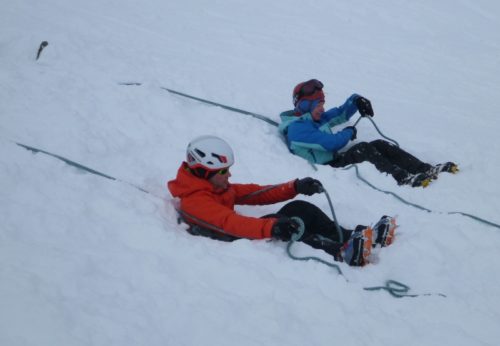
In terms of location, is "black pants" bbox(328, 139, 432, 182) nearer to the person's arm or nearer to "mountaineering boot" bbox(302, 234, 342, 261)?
the person's arm

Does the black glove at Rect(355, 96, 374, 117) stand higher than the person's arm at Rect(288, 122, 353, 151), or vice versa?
the black glove at Rect(355, 96, 374, 117)

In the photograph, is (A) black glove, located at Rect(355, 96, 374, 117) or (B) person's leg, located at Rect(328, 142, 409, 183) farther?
(A) black glove, located at Rect(355, 96, 374, 117)

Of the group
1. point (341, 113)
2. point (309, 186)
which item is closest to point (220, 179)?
point (309, 186)

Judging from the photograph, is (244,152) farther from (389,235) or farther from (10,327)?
(10,327)

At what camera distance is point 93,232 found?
3475 mm

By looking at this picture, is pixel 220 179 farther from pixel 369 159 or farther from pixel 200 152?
pixel 369 159

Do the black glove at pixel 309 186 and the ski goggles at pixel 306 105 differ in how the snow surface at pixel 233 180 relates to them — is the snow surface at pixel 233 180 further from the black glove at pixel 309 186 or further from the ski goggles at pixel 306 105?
the black glove at pixel 309 186

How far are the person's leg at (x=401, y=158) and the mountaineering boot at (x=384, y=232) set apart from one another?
60.5 inches

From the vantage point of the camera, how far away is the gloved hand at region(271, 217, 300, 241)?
138 inches

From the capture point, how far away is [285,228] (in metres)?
3.52

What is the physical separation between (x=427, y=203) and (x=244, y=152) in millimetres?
1862

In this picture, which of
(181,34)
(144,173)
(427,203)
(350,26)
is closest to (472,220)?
(427,203)

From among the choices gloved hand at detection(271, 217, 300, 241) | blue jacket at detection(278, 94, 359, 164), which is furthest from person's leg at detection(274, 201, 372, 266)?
blue jacket at detection(278, 94, 359, 164)

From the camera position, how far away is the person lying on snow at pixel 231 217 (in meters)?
3.60
